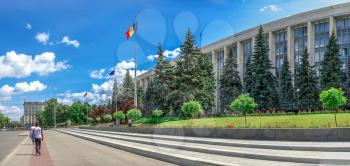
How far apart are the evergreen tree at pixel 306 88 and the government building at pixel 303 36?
4953 mm

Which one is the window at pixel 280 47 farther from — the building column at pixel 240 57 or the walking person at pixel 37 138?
the walking person at pixel 37 138

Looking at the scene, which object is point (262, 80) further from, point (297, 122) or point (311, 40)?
point (297, 122)

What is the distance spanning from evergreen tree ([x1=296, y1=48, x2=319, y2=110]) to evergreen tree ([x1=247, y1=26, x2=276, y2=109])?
3695 mm

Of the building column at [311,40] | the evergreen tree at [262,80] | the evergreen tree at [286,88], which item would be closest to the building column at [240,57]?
the building column at [311,40]

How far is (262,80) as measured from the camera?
59219mm

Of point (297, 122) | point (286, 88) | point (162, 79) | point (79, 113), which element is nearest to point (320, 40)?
point (286, 88)

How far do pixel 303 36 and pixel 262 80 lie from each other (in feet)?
67.8

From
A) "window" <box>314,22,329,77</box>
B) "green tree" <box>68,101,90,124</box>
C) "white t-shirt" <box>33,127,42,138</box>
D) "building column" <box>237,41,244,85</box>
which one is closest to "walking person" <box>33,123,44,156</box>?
"white t-shirt" <box>33,127,42,138</box>

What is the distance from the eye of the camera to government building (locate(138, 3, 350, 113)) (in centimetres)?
6844

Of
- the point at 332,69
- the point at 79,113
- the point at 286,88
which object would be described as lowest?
the point at 79,113

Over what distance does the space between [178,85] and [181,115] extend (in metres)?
4.35

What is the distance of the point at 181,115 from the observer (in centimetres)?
5978

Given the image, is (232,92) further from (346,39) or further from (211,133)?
(211,133)

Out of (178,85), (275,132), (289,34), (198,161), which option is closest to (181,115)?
(178,85)
